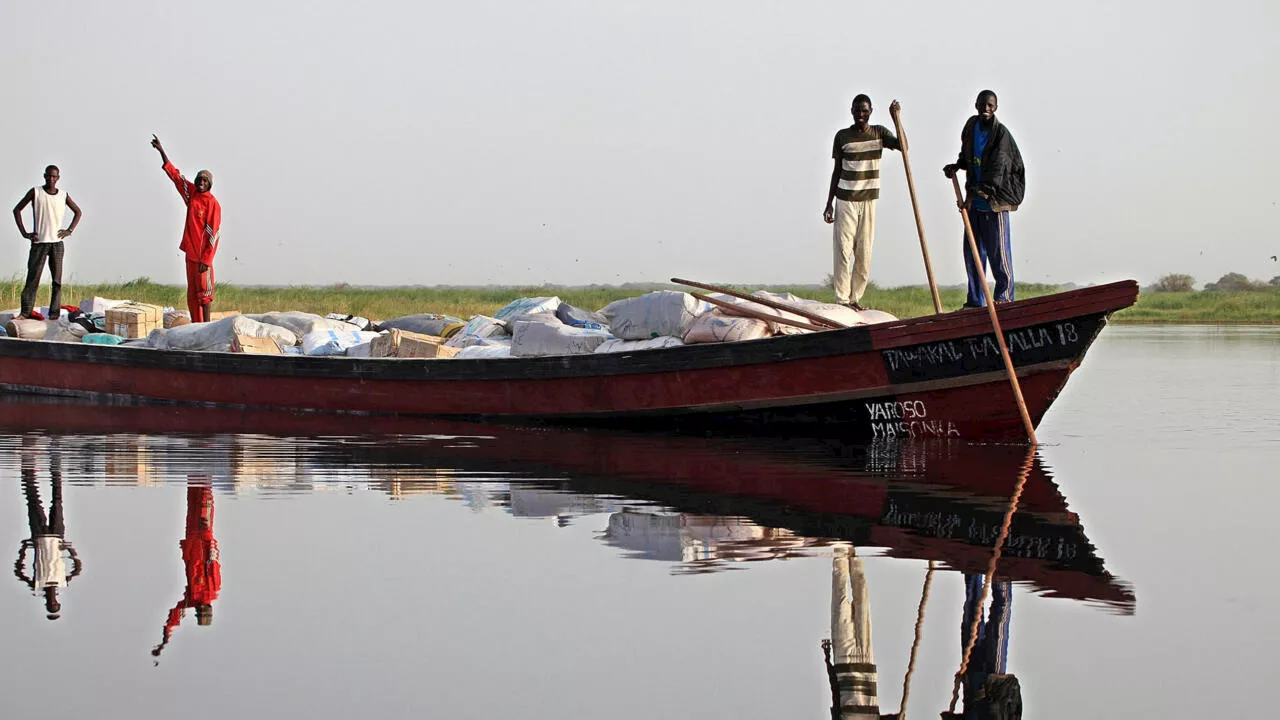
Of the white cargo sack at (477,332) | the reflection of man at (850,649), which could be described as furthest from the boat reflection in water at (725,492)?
the white cargo sack at (477,332)

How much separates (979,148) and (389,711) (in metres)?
6.67

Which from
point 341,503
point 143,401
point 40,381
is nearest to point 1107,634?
point 341,503

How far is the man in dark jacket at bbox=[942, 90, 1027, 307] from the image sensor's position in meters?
9.28

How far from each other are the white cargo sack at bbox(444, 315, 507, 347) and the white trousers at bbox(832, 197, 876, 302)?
331cm

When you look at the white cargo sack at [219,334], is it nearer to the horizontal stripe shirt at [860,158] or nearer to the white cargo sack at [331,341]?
the white cargo sack at [331,341]

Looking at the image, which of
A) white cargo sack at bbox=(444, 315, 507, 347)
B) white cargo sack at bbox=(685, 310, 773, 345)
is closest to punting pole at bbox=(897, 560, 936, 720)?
white cargo sack at bbox=(685, 310, 773, 345)

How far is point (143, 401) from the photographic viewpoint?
44.2 ft

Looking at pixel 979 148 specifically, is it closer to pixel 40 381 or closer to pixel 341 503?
pixel 341 503

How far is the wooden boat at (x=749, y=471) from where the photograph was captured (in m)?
5.97

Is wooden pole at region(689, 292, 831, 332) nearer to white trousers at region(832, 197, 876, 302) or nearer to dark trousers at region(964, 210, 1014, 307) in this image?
white trousers at region(832, 197, 876, 302)

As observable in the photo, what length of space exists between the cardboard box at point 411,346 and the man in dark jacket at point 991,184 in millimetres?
4412

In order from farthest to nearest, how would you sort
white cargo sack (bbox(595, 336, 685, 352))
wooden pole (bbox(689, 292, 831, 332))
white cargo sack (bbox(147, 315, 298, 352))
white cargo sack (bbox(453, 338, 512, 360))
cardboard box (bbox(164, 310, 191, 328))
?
cardboard box (bbox(164, 310, 191, 328))
white cargo sack (bbox(147, 315, 298, 352))
white cargo sack (bbox(453, 338, 512, 360))
white cargo sack (bbox(595, 336, 685, 352))
wooden pole (bbox(689, 292, 831, 332))

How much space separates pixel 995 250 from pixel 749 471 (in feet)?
7.86

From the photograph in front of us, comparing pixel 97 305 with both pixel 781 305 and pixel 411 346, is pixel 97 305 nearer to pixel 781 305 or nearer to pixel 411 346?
pixel 411 346
